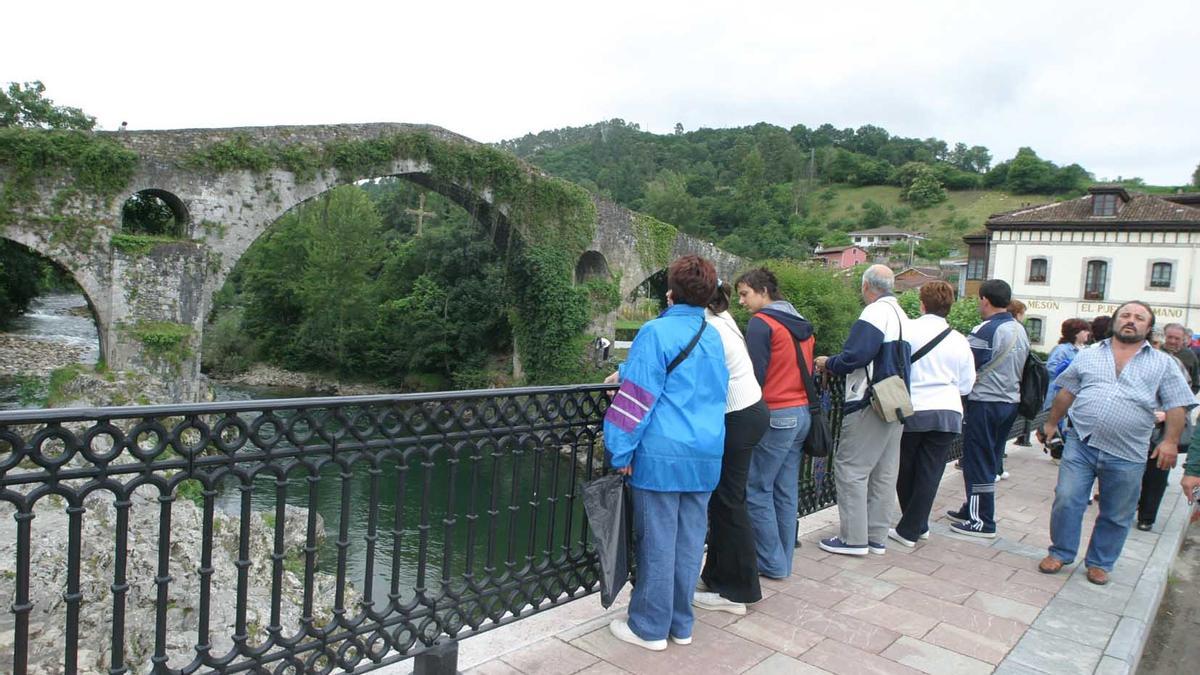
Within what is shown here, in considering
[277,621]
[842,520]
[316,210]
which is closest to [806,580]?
[842,520]

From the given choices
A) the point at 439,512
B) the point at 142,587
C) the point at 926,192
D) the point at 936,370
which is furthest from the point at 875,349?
the point at 926,192

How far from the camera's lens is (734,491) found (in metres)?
3.40

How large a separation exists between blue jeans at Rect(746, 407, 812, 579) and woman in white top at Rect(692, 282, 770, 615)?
0.73 ft

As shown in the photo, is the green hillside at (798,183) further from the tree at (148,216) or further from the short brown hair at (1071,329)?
the short brown hair at (1071,329)

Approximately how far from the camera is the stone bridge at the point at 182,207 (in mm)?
13562

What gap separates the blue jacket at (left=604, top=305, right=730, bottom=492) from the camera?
2.98m

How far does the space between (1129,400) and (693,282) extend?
8.81 feet

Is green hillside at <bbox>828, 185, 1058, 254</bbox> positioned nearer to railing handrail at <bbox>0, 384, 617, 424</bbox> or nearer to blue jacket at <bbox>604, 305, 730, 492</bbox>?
blue jacket at <bbox>604, 305, 730, 492</bbox>

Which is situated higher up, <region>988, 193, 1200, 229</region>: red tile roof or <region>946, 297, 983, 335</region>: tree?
<region>988, 193, 1200, 229</region>: red tile roof

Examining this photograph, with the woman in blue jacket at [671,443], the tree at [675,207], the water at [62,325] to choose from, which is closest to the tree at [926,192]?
the tree at [675,207]

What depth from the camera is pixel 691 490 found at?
121 inches

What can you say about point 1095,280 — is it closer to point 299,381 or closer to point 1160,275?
point 1160,275

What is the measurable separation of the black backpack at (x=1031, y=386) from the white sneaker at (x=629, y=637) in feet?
11.4

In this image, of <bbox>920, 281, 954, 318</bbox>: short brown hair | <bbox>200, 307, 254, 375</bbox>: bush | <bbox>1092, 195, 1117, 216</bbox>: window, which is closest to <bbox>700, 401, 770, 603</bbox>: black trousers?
<bbox>920, 281, 954, 318</bbox>: short brown hair
